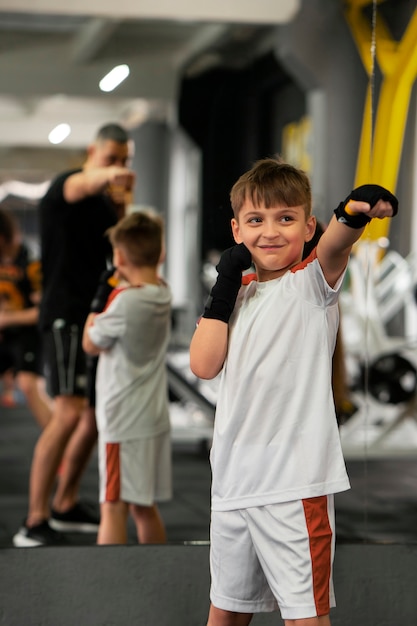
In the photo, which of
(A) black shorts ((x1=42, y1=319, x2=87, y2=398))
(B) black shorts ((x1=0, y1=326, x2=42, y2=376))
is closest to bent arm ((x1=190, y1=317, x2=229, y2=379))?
(A) black shorts ((x1=42, y1=319, x2=87, y2=398))

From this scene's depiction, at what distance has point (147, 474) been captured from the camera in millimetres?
2592

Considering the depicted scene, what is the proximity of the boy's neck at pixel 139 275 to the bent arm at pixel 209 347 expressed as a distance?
35.2 inches

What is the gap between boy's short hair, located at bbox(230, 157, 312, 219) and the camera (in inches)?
66.0

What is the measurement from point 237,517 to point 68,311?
4.61ft

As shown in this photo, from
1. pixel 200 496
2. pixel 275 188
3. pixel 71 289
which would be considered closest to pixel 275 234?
pixel 275 188

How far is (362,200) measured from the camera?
4.97ft

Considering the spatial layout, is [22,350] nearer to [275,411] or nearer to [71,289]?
[71,289]

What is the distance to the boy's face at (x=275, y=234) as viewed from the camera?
167 cm

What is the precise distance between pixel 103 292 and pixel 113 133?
66 centimetres

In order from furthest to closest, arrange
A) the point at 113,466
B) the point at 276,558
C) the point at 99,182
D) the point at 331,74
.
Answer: the point at 331,74 < the point at 99,182 < the point at 113,466 < the point at 276,558

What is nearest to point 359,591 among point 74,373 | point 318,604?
point 318,604

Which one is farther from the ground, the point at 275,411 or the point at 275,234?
the point at 275,234

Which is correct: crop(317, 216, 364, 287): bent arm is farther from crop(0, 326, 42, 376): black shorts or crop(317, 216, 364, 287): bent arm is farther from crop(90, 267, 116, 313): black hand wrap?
crop(0, 326, 42, 376): black shorts

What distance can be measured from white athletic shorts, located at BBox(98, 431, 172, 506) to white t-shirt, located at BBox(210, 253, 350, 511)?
0.90m
